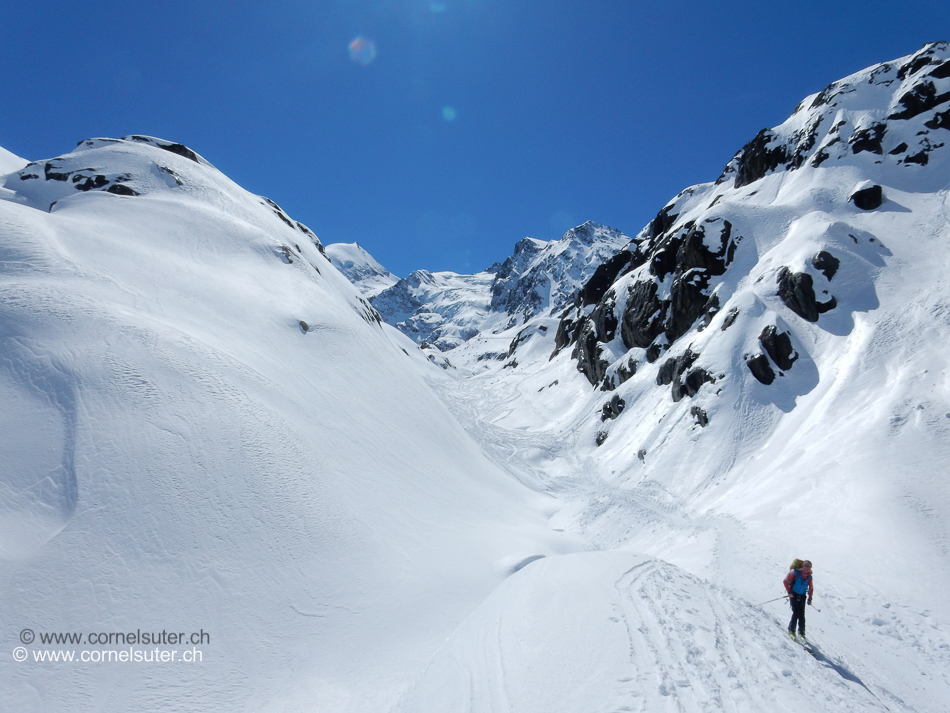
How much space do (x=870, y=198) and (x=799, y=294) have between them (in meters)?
14.8

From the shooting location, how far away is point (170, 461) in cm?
1141

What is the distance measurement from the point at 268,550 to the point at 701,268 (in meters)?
42.8

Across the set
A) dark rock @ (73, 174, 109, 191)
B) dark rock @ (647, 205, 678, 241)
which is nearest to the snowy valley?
dark rock @ (73, 174, 109, 191)

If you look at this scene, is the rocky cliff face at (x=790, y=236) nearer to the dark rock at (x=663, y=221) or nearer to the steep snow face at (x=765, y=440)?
the steep snow face at (x=765, y=440)

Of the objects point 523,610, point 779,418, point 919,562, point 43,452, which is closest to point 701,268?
point 779,418

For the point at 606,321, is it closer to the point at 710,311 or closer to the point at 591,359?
the point at 591,359

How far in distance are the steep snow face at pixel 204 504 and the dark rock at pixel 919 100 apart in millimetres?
53006

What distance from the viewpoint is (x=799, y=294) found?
31.2 meters

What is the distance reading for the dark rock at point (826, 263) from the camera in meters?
31.3

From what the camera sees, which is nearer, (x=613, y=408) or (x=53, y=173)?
(x=53, y=173)

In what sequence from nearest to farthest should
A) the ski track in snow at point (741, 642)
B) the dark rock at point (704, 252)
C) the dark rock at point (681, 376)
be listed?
the ski track in snow at point (741, 642)
the dark rock at point (681, 376)
the dark rock at point (704, 252)

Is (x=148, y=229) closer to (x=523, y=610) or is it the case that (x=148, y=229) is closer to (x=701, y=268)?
(x=523, y=610)

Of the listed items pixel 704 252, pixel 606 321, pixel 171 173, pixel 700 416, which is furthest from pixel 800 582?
pixel 171 173

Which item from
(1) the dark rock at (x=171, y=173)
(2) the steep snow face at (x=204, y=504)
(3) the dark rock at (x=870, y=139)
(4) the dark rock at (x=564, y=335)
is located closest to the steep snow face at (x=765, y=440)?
(3) the dark rock at (x=870, y=139)
